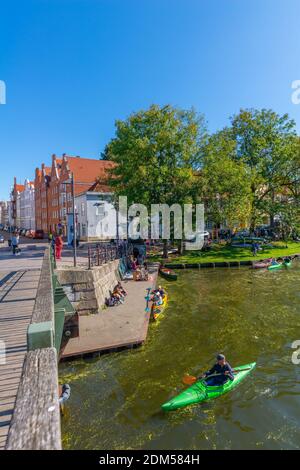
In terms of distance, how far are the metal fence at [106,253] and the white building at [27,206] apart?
56135 mm

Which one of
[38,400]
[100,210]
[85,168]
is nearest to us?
[38,400]

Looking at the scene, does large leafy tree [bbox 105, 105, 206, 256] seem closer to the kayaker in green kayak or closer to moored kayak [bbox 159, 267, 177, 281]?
moored kayak [bbox 159, 267, 177, 281]

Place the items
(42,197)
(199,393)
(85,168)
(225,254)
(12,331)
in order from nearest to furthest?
(12,331), (199,393), (225,254), (85,168), (42,197)

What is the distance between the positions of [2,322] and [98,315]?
7.46 m

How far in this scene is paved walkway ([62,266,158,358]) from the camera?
38.6 ft

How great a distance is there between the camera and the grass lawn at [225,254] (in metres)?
32.8

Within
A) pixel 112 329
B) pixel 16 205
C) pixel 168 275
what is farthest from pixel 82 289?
pixel 16 205

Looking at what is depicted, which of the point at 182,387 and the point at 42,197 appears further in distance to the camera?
the point at 42,197

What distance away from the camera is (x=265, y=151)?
1623 inches

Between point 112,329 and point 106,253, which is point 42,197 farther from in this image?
point 112,329

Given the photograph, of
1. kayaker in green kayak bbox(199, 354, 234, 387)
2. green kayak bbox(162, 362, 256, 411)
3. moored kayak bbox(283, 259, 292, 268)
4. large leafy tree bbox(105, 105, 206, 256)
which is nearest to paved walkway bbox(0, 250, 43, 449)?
green kayak bbox(162, 362, 256, 411)

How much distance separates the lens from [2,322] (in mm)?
8289

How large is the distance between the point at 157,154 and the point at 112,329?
70.6 ft
